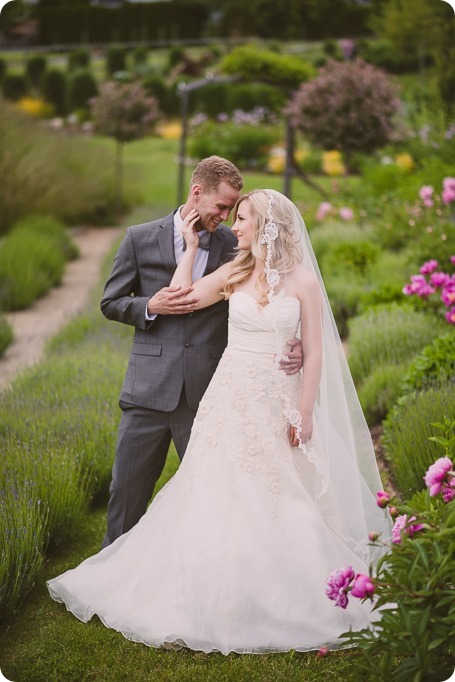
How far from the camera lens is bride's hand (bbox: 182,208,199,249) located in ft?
12.3

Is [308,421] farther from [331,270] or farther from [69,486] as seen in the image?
[331,270]

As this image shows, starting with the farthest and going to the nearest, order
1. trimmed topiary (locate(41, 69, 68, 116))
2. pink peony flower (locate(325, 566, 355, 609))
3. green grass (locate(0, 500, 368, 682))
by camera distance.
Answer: trimmed topiary (locate(41, 69, 68, 116)) → green grass (locate(0, 500, 368, 682)) → pink peony flower (locate(325, 566, 355, 609))

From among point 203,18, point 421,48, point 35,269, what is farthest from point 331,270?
point 203,18

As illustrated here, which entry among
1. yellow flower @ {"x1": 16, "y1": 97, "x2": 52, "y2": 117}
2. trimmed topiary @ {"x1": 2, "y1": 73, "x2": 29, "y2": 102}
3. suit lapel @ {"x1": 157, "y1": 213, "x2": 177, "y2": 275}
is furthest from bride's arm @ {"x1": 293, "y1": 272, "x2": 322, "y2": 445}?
trimmed topiary @ {"x1": 2, "y1": 73, "x2": 29, "y2": 102}

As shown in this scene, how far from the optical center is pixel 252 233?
369 centimetres

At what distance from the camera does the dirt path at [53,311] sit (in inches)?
332

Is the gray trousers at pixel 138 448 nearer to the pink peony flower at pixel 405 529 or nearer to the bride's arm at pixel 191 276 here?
the bride's arm at pixel 191 276

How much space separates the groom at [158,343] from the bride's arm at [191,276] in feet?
0.23

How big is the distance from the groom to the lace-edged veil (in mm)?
338

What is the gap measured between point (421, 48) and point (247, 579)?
90.1 ft

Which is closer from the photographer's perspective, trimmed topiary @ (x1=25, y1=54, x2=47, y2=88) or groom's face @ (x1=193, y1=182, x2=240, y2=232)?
groom's face @ (x1=193, y1=182, x2=240, y2=232)

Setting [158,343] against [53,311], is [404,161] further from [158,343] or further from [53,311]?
[158,343]

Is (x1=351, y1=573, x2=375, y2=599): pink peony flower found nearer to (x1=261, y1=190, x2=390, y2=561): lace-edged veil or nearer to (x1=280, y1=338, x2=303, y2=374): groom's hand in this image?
(x1=261, y1=190, x2=390, y2=561): lace-edged veil

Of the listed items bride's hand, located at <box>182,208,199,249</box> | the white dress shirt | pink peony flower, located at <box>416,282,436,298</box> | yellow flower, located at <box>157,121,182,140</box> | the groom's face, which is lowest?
yellow flower, located at <box>157,121,182,140</box>
